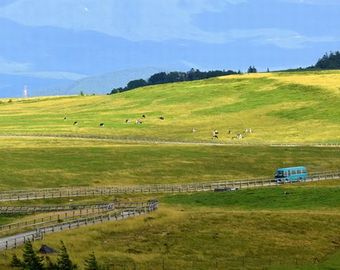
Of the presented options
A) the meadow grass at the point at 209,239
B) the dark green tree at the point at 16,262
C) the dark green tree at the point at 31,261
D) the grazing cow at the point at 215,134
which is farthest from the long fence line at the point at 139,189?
the grazing cow at the point at 215,134

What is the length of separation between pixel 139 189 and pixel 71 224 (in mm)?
28562

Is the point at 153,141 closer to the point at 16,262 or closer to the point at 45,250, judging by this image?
the point at 45,250

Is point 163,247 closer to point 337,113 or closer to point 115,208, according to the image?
point 115,208

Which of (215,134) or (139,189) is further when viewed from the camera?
(215,134)

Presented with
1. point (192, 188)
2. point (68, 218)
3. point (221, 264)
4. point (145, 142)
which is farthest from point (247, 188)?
point (145, 142)

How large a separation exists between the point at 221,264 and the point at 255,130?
116 meters

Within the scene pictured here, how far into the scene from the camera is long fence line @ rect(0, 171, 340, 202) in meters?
90.1

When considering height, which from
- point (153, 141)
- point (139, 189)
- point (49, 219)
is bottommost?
point (49, 219)

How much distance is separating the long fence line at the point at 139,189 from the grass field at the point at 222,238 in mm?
13774

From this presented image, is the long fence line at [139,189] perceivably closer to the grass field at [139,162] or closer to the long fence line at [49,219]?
the grass field at [139,162]

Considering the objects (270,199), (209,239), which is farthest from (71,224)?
(270,199)

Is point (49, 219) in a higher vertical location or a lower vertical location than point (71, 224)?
higher

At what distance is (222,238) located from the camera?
65312mm

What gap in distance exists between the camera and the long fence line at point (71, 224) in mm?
60094
